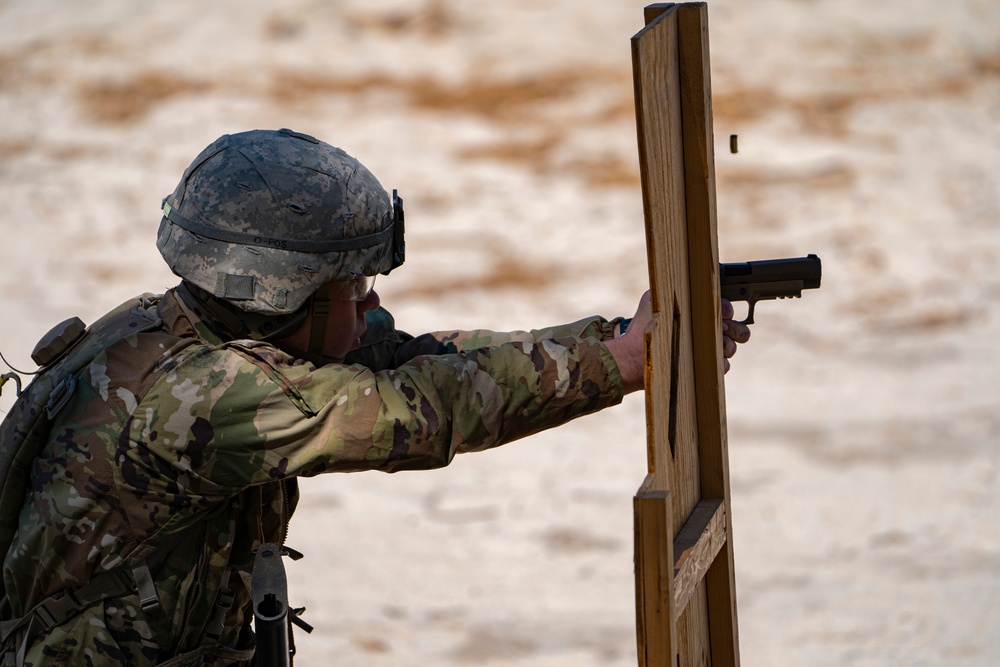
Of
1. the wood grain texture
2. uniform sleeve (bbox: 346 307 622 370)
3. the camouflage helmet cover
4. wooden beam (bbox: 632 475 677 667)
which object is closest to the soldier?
the camouflage helmet cover

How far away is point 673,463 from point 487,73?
366 inches

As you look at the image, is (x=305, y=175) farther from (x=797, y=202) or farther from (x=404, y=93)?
(x=404, y=93)

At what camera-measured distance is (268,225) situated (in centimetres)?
A: 272

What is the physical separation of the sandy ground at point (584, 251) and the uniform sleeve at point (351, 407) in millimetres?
2810

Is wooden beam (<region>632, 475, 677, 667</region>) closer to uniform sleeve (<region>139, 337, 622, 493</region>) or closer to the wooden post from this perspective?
the wooden post

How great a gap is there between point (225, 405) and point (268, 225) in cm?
45

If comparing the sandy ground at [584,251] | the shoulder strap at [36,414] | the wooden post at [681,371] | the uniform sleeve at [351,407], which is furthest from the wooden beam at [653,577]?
the sandy ground at [584,251]

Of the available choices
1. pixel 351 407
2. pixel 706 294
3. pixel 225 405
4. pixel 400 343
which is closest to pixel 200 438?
pixel 225 405

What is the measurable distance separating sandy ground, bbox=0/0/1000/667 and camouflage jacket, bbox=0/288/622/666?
8.43 feet

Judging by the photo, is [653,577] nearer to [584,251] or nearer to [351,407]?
[351,407]

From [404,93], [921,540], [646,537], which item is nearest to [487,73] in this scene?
[404,93]

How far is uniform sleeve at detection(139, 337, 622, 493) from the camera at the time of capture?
247cm

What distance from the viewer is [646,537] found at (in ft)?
6.82

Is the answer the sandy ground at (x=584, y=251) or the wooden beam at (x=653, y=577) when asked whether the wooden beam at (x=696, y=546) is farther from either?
the sandy ground at (x=584, y=251)
